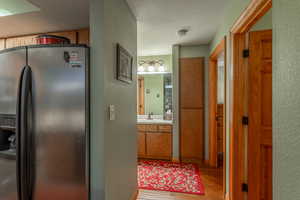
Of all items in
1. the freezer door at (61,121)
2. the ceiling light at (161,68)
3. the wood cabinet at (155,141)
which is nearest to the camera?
the freezer door at (61,121)

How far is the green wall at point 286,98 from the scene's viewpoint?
763mm

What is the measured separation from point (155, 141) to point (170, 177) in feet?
2.85

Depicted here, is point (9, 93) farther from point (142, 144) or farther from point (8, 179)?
point (142, 144)

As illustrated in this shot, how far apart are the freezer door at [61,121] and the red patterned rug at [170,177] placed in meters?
1.42

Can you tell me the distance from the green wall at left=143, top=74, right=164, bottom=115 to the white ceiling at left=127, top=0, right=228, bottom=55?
0.86 meters

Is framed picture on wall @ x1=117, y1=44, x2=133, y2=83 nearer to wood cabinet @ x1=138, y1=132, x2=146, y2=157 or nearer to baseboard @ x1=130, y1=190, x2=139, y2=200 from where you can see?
baseboard @ x1=130, y1=190, x2=139, y2=200

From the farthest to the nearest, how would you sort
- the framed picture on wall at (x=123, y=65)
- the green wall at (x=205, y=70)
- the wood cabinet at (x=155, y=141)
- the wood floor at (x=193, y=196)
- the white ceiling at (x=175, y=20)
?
1. the wood cabinet at (x=155, y=141)
2. the green wall at (x=205, y=70)
3. the wood floor at (x=193, y=196)
4. the white ceiling at (x=175, y=20)
5. the framed picture on wall at (x=123, y=65)

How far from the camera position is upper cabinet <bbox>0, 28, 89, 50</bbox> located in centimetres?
208

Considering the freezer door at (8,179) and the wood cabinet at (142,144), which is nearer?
the freezer door at (8,179)

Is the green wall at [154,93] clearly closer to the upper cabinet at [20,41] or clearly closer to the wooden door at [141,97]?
the wooden door at [141,97]

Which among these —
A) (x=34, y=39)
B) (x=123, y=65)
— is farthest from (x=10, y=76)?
(x=34, y=39)

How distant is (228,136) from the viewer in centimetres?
191

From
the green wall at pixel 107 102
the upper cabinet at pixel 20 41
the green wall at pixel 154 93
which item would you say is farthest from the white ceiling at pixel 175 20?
the upper cabinet at pixel 20 41

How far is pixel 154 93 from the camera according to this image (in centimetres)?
387
